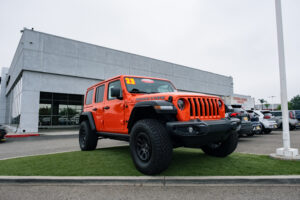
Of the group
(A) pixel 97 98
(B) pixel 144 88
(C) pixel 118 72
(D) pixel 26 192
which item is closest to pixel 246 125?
(B) pixel 144 88

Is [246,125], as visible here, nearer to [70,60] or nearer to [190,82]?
[70,60]

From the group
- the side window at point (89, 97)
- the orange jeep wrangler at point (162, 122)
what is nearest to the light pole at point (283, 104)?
the orange jeep wrangler at point (162, 122)

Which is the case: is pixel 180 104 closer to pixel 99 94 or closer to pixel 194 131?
pixel 194 131

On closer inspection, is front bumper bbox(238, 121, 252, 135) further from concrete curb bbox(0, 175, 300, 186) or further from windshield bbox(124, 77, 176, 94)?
concrete curb bbox(0, 175, 300, 186)

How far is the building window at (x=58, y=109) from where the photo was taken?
70.5ft

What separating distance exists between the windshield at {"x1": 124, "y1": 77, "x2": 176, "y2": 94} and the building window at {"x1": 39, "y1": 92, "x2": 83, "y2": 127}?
19.6 meters

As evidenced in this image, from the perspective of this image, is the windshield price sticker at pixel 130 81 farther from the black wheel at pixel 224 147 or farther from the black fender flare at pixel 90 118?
the black wheel at pixel 224 147

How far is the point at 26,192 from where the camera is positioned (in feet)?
10.4

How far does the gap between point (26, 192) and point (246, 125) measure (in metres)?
8.27

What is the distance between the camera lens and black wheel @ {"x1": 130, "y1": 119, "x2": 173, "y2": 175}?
10.6ft

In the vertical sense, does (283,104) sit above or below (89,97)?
below

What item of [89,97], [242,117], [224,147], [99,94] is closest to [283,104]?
[224,147]

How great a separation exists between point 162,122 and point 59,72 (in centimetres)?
1640

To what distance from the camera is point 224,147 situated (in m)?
4.50
